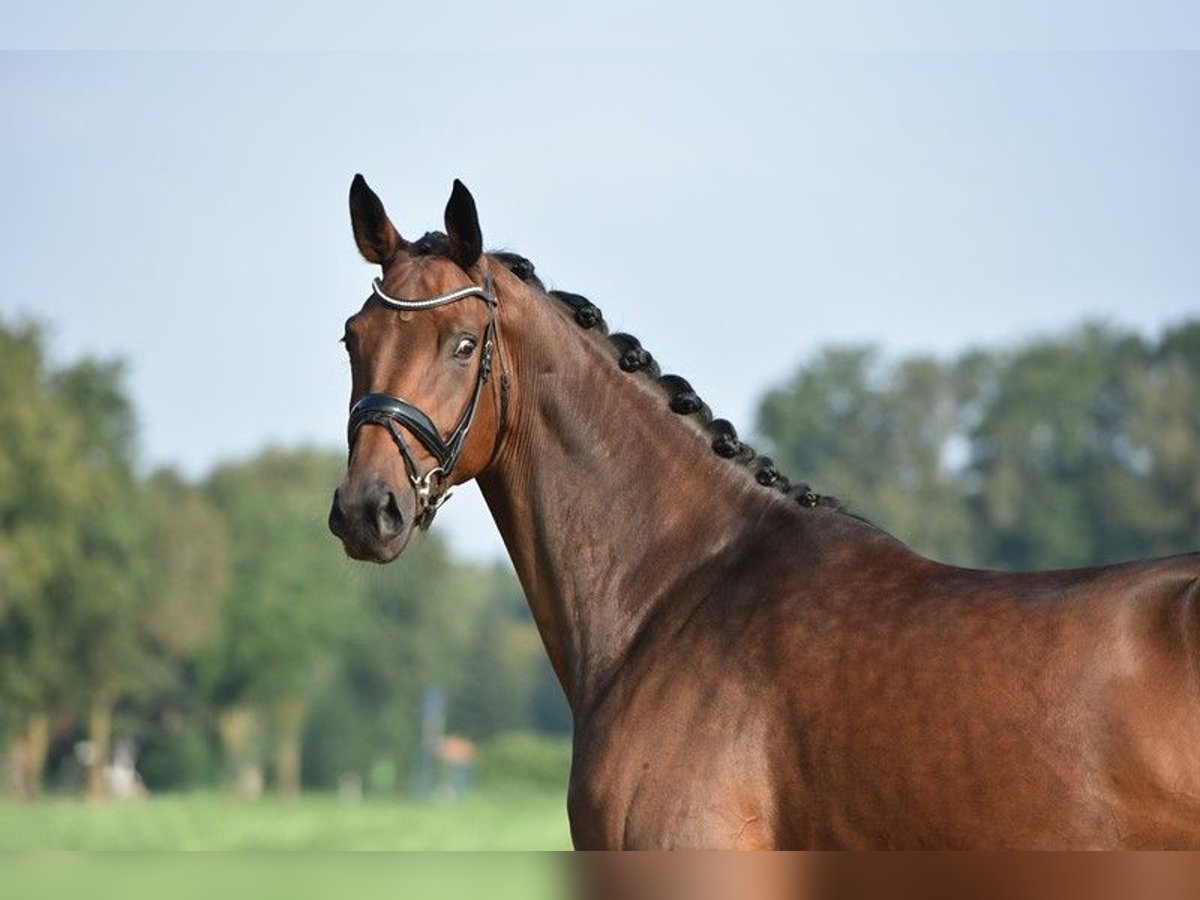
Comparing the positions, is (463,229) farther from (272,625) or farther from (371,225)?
(272,625)

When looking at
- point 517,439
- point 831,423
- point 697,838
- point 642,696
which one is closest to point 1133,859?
point 697,838

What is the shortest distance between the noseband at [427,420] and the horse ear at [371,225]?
0.27 metres

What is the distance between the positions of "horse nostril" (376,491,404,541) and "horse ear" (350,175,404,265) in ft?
3.45

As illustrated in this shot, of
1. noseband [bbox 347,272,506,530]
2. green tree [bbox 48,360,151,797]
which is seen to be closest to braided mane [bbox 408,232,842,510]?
noseband [bbox 347,272,506,530]

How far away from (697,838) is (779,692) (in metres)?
0.52

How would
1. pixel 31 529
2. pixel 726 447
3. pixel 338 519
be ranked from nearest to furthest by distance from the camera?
pixel 338 519 < pixel 726 447 < pixel 31 529

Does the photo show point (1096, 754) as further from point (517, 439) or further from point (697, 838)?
point (517, 439)

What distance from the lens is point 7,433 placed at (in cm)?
6894

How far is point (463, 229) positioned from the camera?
605 centimetres

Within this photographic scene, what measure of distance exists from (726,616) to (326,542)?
101m

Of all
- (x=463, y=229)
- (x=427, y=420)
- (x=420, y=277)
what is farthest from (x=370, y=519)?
(x=463, y=229)

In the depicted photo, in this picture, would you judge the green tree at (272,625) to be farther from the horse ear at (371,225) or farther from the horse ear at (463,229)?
the horse ear at (463,229)

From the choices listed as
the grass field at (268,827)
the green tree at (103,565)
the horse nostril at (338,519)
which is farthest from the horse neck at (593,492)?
the green tree at (103,565)

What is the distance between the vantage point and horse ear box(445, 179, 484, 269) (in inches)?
236
